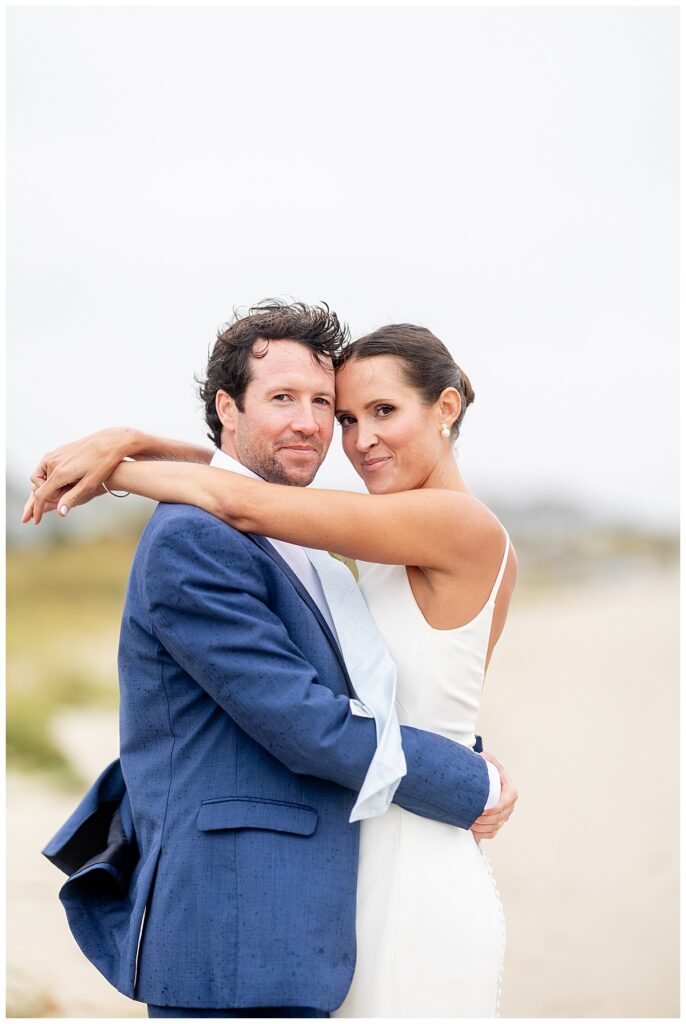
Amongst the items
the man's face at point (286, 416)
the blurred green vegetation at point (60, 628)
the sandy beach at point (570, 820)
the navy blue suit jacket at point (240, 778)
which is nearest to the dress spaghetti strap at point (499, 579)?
the navy blue suit jacket at point (240, 778)

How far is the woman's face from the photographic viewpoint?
2680 mm

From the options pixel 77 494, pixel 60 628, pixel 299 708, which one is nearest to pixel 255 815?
pixel 299 708

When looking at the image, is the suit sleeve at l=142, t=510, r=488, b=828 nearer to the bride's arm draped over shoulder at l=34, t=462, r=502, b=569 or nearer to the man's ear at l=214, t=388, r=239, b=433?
the bride's arm draped over shoulder at l=34, t=462, r=502, b=569

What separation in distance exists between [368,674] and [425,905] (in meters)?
0.50

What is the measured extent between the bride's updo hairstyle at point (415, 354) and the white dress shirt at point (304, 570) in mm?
378

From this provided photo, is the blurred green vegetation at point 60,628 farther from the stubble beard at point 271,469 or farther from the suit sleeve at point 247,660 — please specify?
the suit sleeve at point 247,660

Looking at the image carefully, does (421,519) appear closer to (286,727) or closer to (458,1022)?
(286,727)

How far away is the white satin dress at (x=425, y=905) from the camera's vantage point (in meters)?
2.32

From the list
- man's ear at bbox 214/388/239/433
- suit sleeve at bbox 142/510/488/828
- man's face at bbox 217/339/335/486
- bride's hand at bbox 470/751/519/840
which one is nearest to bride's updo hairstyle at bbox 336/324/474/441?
man's face at bbox 217/339/335/486

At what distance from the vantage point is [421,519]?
8.20ft

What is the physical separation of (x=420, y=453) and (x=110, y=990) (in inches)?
369

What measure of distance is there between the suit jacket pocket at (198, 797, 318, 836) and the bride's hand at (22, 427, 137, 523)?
725 millimetres

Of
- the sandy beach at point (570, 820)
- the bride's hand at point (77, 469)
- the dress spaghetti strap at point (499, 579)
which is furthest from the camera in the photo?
the sandy beach at point (570, 820)

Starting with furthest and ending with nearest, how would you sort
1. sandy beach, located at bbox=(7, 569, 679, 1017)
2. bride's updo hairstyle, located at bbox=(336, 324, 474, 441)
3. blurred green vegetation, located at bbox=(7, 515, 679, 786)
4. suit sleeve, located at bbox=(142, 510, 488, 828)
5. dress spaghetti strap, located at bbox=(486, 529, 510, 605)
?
blurred green vegetation, located at bbox=(7, 515, 679, 786) → sandy beach, located at bbox=(7, 569, 679, 1017) → bride's updo hairstyle, located at bbox=(336, 324, 474, 441) → dress spaghetti strap, located at bbox=(486, 529, 510, 605) → suit sleeve, located at bbox=(142, 510, 488, 828)
